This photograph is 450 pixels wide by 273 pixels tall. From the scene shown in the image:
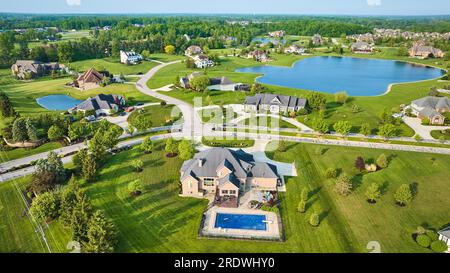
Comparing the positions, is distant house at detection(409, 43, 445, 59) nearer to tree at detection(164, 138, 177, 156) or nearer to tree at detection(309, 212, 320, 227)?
tree at detection(164, 138, 177, 156)

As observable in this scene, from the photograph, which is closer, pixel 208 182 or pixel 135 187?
pixel 135 187

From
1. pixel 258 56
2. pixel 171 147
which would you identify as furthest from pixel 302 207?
pixel 258 56

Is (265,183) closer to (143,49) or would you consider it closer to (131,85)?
A: (131,85)

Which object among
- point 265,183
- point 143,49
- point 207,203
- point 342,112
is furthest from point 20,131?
point 143,49

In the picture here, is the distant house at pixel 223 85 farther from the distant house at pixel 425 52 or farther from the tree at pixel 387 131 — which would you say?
the distant house at pixel 425 52

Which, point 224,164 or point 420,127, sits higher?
point 224,164

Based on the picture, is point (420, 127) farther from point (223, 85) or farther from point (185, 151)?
point (223, 85)

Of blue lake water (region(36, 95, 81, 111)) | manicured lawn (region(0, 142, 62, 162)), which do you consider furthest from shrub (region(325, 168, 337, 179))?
blue lake water (region(36, 95, 81, 111))
